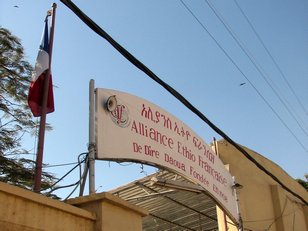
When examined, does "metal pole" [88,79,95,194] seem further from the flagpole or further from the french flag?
the flagpole

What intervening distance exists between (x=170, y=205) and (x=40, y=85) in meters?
8.35

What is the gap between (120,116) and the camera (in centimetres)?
706

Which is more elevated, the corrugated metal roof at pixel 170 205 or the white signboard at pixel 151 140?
the corrugated metal roof at pixel 170 205

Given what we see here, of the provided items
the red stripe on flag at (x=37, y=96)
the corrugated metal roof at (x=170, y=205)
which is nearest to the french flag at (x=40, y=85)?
the red stripe on flag at (x=37, y=96)

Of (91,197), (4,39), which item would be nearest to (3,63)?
(4,39)

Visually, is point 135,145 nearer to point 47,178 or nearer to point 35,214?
point 35,214

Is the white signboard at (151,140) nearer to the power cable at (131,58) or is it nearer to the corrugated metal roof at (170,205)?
the power cable at (131,58)

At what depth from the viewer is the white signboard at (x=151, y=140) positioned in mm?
6699

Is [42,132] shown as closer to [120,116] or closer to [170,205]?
[120,116]

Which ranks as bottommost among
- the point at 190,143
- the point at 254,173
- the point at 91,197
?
the point at 91,197

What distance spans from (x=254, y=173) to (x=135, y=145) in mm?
8439

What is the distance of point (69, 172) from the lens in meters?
6.43

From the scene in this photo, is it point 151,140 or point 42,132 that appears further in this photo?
point 151,140

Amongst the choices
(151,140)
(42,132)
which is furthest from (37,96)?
(151,140)
